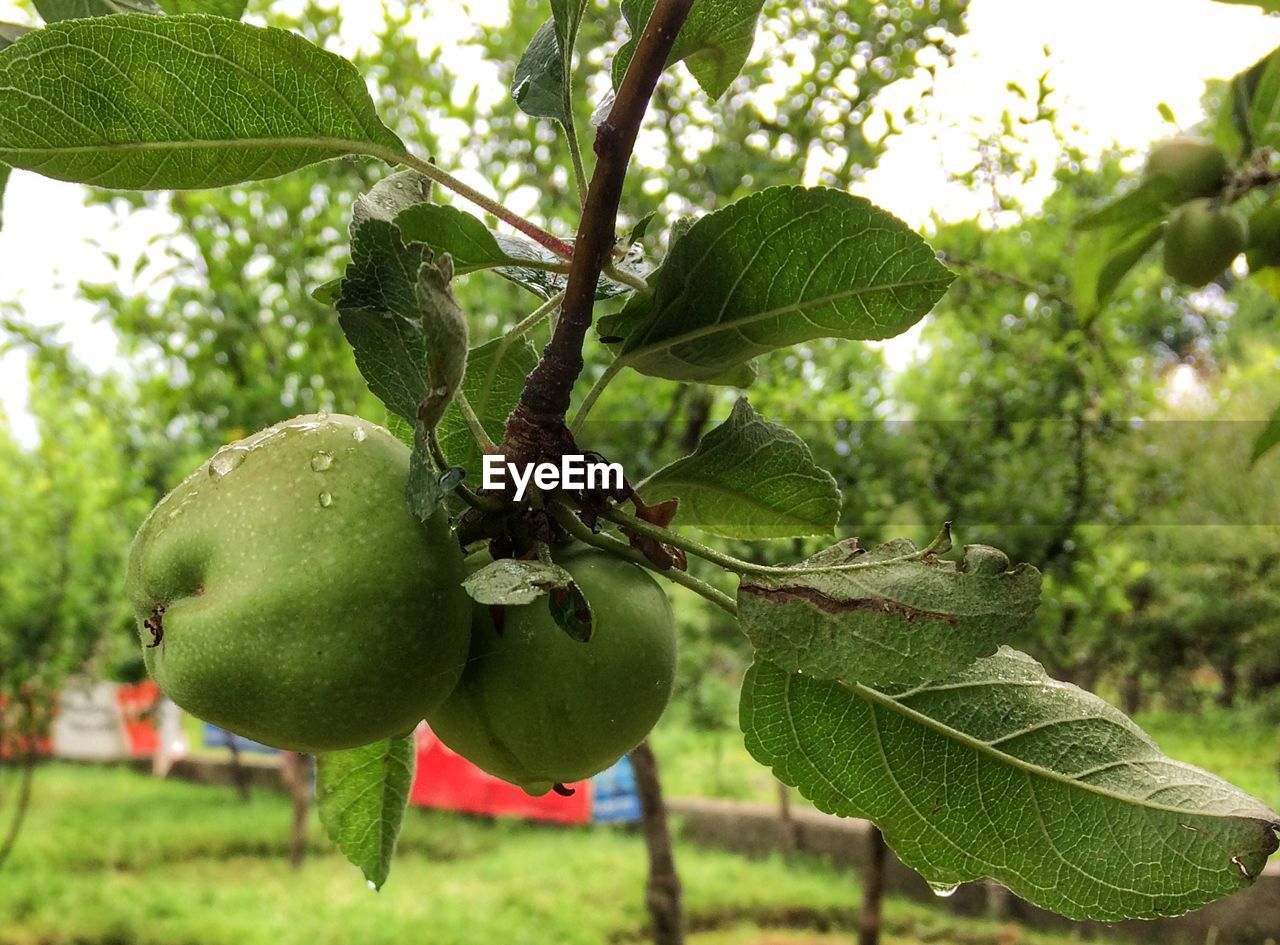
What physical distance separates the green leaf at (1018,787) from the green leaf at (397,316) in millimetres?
260

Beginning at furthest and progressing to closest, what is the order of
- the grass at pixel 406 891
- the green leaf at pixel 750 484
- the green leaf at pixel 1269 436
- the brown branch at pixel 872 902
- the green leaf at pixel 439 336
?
the grass at pixel 406 891
the brown branch at pixel 872 902
the green leaf at pixel 1269 436
the green leaf at pixel 750 484
the green leaf at pixel 439 336

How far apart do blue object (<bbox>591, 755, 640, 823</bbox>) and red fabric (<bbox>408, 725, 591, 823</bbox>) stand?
0.18ft

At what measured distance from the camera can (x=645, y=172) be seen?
8.98ft

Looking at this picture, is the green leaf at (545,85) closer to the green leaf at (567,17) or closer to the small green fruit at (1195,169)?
the green leaf at (567,17)

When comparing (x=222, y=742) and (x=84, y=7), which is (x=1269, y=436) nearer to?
(x=84, y=7)

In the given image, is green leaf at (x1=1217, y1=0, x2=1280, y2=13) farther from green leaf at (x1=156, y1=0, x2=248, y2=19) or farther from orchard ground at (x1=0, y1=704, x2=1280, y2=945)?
orchard ground at (x1=0, y1=704, x2=1280, y2=945)

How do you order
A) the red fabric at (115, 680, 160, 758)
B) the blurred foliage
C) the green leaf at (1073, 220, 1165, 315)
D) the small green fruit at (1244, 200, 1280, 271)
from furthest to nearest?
the red fabric at (115, 680, 160, 758) → the blurred foliage → the green leaf at (1073, 220, 1165, 315) → the small green fruit at (1244, 200, 1280, 271)

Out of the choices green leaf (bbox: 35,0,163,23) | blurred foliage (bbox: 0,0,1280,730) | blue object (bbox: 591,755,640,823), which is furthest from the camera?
blue object (bbox: 591,755,640,823)

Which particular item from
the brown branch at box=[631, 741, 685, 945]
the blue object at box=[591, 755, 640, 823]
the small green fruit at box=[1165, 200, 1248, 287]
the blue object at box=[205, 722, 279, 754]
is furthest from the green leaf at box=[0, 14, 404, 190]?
the blue object at box=[205, 722, 279, 754]

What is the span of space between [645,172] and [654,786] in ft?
5.50

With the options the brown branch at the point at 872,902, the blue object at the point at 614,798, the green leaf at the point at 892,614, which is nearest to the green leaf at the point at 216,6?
the green leaf at the point at 892,614

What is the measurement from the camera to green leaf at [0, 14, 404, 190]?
0.52 metres

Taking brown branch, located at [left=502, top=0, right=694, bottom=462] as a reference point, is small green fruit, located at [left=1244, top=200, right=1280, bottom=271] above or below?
above

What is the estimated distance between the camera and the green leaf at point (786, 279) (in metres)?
0.54
